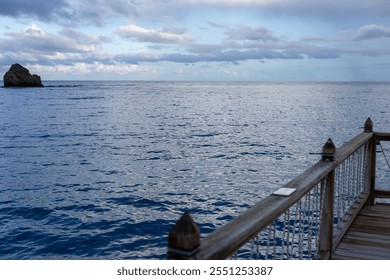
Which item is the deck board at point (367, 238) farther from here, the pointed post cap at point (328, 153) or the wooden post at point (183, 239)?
the wooden post at point (183, 239)

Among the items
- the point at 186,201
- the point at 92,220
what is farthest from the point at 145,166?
the point at 92,220

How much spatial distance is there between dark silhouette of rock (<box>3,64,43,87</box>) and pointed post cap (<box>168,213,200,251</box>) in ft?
587

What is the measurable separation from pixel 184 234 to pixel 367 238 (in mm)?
4871

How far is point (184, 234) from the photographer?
A: 2.10 meters

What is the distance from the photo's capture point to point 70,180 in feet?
68.0

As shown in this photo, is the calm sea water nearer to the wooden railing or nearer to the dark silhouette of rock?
the wooden railing

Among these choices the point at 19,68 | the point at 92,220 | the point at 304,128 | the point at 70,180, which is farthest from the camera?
the point at 19,68

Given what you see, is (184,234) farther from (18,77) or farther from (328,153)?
(18,77)

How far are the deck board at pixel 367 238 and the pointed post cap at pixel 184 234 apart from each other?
3792 millimetres

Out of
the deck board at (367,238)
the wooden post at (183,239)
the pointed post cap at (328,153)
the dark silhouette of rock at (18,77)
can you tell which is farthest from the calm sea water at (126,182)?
the dark silhouette of rock at (18,77)

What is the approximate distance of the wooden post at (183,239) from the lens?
2100 mm

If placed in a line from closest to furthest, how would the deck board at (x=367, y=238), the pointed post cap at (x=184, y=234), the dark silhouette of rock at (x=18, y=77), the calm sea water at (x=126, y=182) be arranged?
the pointed post cap at (x=184, y=234)
the deck board at (x=367, y=238)
the calm sea water at (x=126, y=182)
the dark silhouette of rock at (x=18, y=77)

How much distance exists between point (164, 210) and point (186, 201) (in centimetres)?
149
